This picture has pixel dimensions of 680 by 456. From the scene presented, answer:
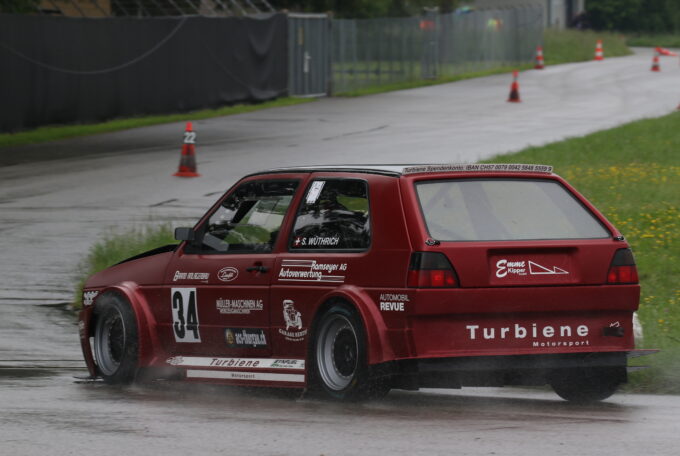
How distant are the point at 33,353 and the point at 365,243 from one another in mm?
4014

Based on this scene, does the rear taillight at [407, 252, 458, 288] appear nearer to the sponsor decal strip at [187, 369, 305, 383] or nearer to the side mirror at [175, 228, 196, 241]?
the sponsor decal strip at [187, 369, 305, 383]

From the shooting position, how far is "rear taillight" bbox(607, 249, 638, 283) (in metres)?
8.37

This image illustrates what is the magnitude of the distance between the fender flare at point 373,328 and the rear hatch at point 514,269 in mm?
176

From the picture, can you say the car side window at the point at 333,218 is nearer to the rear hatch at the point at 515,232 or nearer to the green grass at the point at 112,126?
the rear hatch at the point at 515,232

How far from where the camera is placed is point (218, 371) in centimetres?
905

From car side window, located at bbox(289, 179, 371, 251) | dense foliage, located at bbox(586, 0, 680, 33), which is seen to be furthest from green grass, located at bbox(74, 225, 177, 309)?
dense foliage, located at bbox(586, 0, 680, 33)

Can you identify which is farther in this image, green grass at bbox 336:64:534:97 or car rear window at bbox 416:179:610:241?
green grass at bbox 336:64:534:97

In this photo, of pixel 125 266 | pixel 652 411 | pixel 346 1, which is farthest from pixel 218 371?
pixel 346 1

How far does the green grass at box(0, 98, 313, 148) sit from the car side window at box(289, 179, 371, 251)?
793 inches

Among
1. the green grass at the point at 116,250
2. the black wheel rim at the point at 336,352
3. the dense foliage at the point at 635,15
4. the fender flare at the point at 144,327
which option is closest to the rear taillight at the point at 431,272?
the black wheel rim at the point at 336,352

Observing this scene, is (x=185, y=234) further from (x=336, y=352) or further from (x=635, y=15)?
(x=635, y=15)

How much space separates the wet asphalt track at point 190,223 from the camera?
23.6ft

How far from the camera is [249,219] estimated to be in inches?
369

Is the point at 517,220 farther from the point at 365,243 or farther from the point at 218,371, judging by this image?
the point at 218,371
